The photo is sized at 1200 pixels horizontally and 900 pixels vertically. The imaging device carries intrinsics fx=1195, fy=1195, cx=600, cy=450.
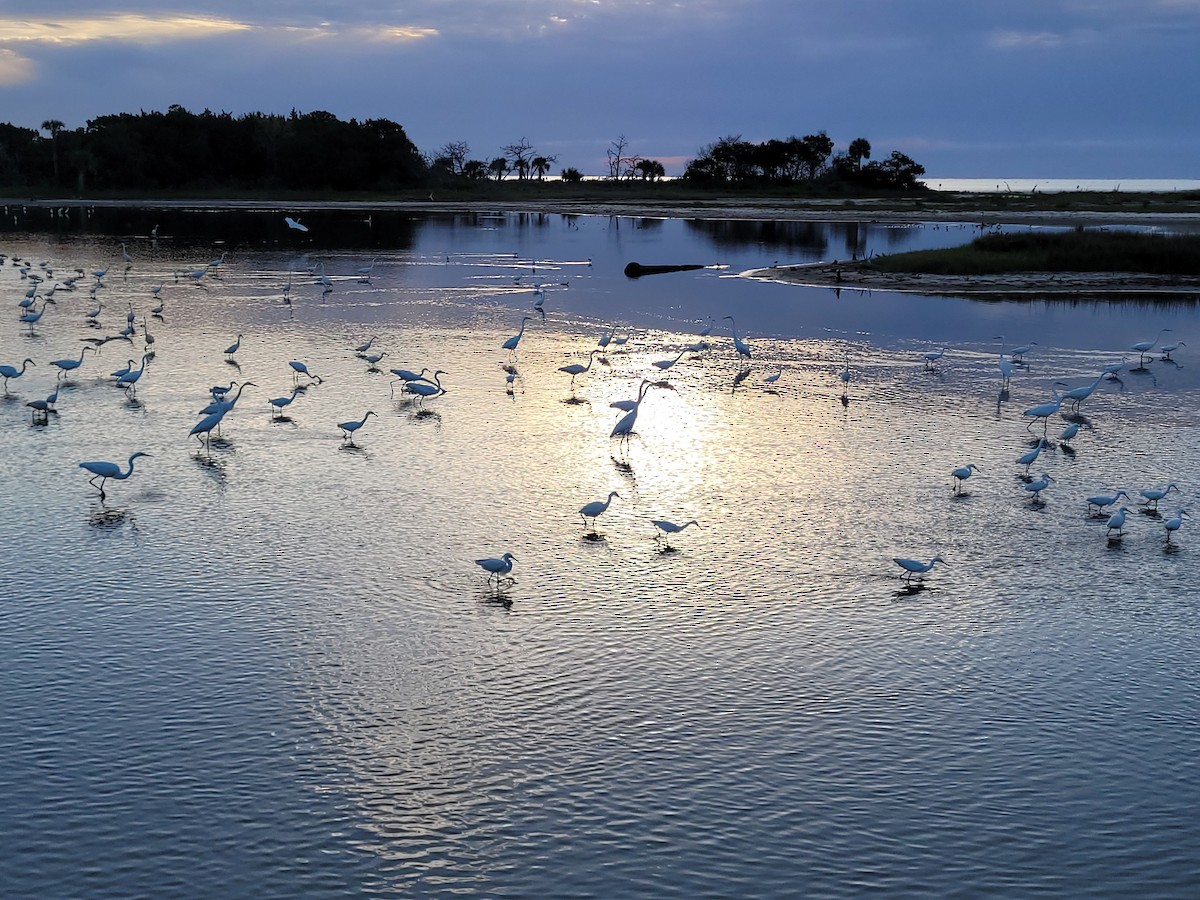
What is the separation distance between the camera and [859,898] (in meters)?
8.12

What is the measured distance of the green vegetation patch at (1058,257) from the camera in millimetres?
44156

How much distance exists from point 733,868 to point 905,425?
13509 mm

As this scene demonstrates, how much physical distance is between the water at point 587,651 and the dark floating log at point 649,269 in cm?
2440

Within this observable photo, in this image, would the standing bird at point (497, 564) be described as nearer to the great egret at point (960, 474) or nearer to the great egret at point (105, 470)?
the great egret at point (105, 470)

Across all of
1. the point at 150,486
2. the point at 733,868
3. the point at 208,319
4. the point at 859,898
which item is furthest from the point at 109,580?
the point at 208,319

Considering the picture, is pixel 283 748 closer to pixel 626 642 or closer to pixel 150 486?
pixel 626 642

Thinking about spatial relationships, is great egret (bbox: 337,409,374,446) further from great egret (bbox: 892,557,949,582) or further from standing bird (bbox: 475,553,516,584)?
great egret (bbox: 892,557,949,582)

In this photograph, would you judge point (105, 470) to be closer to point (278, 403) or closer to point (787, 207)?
point (278, 403)

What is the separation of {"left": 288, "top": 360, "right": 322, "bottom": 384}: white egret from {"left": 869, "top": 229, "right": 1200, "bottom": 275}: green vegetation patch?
2745 cm

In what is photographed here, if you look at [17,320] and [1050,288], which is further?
[1050,288]

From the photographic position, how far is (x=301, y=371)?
23062 mm

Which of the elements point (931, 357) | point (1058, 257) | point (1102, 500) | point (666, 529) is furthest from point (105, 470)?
point (1058, 257)

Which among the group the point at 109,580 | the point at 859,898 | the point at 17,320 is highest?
the point at 17,320

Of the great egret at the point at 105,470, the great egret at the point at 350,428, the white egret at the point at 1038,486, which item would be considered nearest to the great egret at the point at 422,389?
the great egret at the point at 350,428
